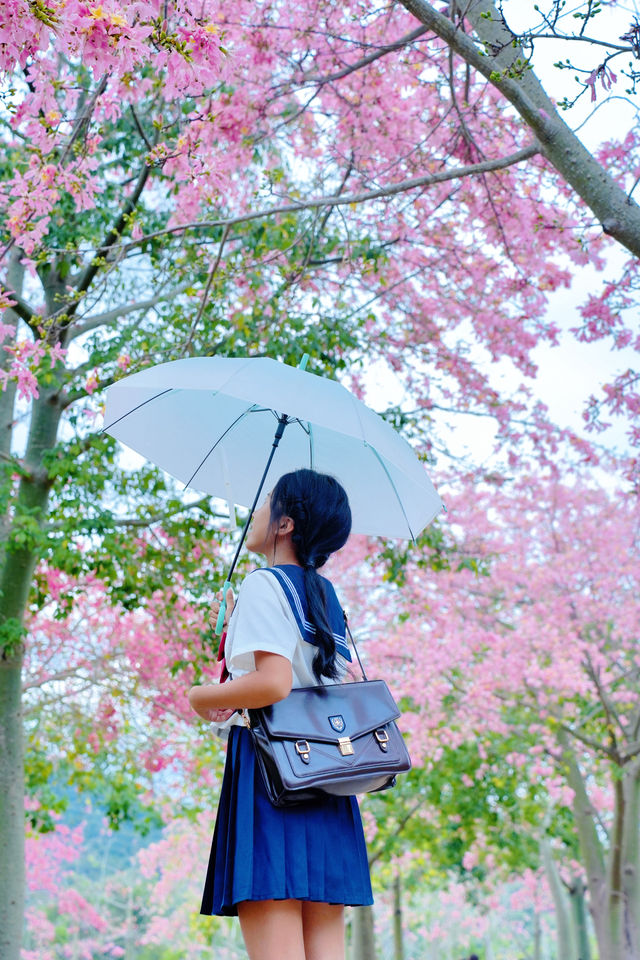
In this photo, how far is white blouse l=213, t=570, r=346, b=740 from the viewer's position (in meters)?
1.86

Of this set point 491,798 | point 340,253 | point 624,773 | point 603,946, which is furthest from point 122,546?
point 491,798

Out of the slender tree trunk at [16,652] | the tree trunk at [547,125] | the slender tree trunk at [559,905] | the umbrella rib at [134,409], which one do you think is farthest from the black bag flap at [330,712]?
the slender tree trunk at [559,905]

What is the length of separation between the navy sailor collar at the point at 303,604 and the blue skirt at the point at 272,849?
0.26m

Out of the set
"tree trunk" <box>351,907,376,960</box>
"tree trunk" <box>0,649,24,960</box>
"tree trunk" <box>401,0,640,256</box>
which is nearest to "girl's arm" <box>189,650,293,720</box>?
"tree trunk" <box>401,0,640,256</box>

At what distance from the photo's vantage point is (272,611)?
1.89 metres

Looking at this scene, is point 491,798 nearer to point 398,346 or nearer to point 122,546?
point 398,346

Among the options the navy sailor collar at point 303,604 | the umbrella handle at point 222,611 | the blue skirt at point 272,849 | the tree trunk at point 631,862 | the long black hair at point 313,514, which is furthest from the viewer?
the tree trunk at point 631,862

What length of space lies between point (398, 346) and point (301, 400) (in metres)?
4.82

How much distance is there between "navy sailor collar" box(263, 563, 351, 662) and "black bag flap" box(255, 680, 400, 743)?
0.38 feet

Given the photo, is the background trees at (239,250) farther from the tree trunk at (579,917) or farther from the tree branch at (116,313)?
the tree trunk at (579,917)

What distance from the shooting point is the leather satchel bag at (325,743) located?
1802mm

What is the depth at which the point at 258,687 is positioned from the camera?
181 centimetres

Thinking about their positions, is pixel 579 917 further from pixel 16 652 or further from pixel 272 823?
pixel 272 823

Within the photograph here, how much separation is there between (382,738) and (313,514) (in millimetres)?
528
